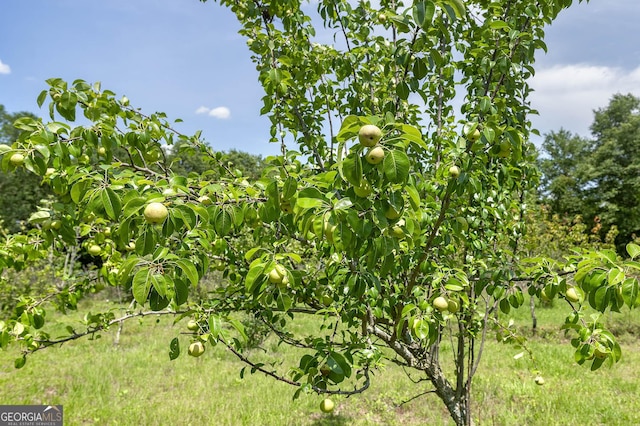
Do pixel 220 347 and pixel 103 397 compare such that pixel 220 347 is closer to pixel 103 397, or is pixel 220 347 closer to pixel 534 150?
pixel 103 397

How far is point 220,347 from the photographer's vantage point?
8.23 m

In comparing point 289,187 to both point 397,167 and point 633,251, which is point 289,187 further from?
point 633,251

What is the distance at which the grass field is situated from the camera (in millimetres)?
4711

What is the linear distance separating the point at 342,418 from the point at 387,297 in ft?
11.3

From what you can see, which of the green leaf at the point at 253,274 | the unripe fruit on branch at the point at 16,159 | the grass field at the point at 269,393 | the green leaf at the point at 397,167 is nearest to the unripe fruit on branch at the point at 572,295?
the green leaf at the point at 397,167

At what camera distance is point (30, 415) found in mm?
4699

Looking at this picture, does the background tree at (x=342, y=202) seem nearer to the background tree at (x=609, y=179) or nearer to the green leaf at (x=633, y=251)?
the green leaf at (x=633, y=251)

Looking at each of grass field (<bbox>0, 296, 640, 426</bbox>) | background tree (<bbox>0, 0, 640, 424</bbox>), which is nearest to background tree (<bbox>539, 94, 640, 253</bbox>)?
grass field (<bbox>0, 296, 640, 426</bbox>)

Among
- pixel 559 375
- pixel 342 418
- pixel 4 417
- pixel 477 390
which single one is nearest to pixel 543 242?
pixel 559 375

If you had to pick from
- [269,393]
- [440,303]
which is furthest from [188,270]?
[269,393]

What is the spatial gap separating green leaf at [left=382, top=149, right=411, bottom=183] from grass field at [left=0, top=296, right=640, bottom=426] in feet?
14.8

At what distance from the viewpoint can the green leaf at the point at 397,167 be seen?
3.46 feet

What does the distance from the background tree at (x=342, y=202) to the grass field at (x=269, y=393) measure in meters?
2.68

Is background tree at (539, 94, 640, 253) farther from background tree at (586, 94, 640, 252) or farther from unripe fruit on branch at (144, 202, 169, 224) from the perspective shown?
unripe fruit on branch at (144, 202, 169, 224)
